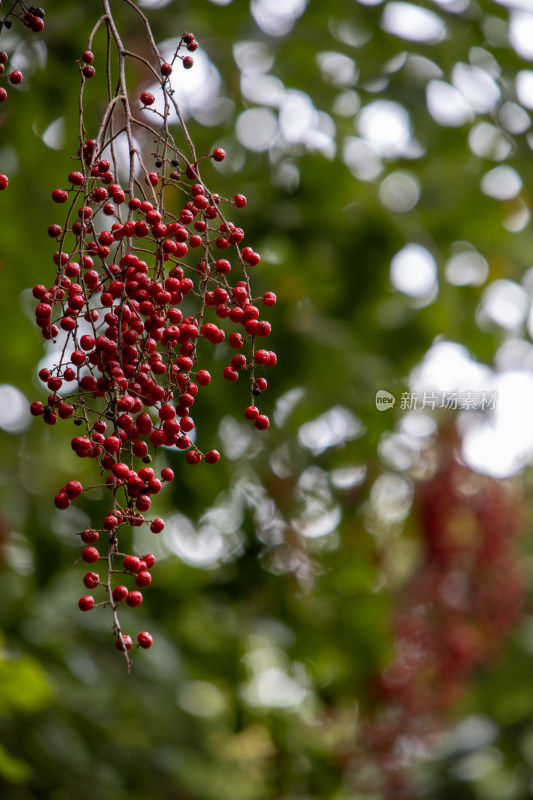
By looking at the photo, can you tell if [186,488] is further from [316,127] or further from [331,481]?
[316,127]

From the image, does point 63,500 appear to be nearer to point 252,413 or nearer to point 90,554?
point 90,554

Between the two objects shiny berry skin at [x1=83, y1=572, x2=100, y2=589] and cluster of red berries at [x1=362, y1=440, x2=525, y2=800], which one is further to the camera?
cluster of red berries at [x1=362, y1=440, x2=525, y2=800]

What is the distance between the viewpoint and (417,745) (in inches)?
144

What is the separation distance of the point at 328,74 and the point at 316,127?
34 cm

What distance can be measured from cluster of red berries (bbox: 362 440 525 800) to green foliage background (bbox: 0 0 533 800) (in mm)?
541

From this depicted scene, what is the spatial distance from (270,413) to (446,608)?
186 cm

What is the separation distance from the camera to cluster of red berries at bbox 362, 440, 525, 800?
3.52m

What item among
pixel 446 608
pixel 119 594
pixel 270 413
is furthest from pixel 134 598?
pixel 446 608

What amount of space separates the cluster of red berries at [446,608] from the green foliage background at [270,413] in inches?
21.3

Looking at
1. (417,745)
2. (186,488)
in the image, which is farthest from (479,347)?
(417,745)

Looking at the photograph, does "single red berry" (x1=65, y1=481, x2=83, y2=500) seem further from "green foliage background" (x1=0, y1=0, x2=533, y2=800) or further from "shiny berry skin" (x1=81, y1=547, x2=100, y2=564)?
"green foliage background" (x1=0, y1=0, x2=533, y2=800)

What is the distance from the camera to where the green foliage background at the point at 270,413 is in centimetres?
209

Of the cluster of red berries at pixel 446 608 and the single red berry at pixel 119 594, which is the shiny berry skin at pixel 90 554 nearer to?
→ the single red berry at pixel 119 594

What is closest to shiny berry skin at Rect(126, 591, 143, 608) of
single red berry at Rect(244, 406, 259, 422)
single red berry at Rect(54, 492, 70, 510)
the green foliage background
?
single red berry at Rect(54, 492, 70, 510)
